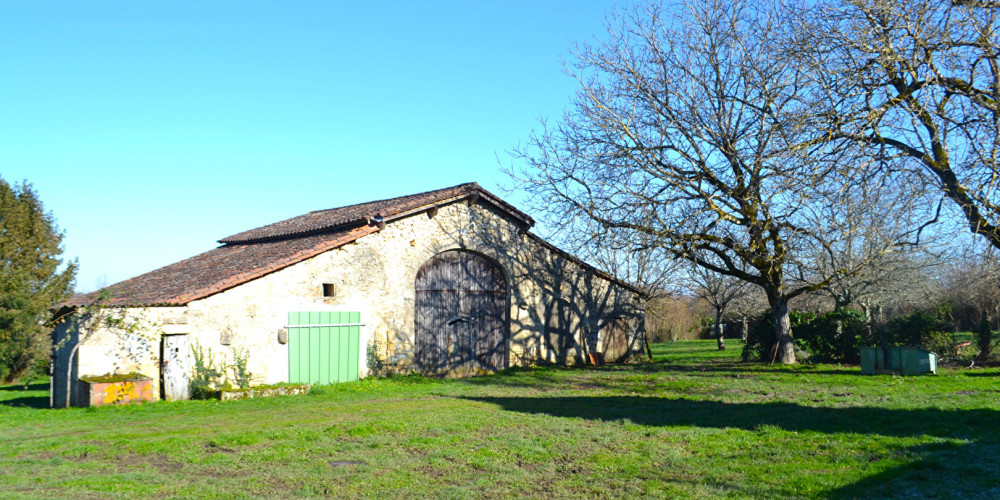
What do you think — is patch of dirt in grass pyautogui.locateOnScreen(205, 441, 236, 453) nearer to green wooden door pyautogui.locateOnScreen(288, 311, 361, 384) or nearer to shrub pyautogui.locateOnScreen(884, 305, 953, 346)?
green wooden door pyautogui.locateOnScreen(288, 311, 361, 384)

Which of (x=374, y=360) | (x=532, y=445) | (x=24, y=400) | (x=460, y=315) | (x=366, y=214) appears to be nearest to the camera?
(x=532, y=445)

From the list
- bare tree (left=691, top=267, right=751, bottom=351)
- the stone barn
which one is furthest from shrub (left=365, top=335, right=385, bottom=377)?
bare tree (left=691, top=267, right=751, bottom=351)

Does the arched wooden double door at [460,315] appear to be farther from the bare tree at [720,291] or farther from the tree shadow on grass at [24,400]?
the bare tree at [720,291]

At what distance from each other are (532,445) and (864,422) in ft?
15.0

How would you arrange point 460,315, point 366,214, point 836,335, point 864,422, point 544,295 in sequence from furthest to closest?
point 544,295 → point 836,335 → point 460,315 → point 366,214 → point 864,422

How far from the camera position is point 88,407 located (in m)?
12.3

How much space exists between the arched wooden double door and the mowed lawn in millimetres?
3646

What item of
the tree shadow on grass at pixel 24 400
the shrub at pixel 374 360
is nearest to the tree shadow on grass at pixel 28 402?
the tree shadow on grass at pixel 24 400

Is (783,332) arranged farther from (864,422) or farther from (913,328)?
(864,422)

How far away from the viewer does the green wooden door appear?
1512 centimetres

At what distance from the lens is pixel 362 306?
1622cm

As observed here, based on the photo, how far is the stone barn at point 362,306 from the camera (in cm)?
1323

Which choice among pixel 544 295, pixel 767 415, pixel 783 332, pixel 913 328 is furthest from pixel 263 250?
pixel 913 328

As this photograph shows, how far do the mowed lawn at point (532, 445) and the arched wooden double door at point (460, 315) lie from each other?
12.0 feet
